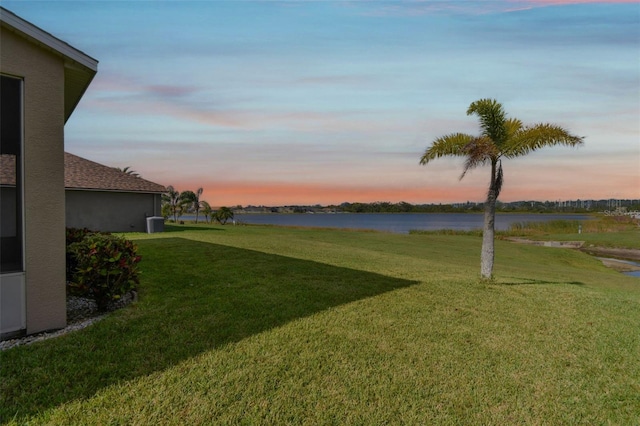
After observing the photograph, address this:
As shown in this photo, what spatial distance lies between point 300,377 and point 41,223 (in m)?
4.10

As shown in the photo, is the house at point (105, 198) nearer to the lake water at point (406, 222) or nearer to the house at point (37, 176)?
the house at point (37, 176)

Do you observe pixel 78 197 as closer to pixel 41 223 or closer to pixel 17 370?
pixel 41 223

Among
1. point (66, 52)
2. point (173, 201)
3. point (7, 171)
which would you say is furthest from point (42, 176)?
point (173, 201)

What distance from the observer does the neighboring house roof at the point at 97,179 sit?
18.5 m

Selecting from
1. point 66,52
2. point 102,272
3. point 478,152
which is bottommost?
point 102,272

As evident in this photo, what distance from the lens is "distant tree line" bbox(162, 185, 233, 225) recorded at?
146ft

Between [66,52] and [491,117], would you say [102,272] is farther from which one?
[491,117]

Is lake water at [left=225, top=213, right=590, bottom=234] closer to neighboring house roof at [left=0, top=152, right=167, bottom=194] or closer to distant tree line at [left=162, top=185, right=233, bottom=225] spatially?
distant tree line at [left=162, top=185, right=233, bottom=225]

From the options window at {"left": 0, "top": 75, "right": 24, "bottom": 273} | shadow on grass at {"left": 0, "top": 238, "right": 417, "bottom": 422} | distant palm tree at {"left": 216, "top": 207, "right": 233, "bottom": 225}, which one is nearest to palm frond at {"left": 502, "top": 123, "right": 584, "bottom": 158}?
shadow on grass at {"left": 0, "top": 238, "right": 417, "bottom": 422}

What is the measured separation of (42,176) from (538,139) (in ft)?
36.5

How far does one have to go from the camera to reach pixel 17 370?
12.6 ft

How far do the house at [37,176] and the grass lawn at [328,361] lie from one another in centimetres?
69

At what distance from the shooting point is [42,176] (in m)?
4.88

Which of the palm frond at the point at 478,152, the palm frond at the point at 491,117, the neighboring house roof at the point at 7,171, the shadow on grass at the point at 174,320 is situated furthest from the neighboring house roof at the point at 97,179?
the palm frond at the point at 491,117
